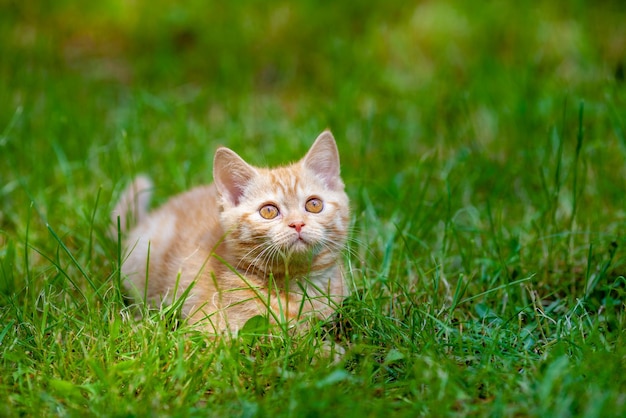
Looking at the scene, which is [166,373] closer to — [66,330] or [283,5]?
[66,330]

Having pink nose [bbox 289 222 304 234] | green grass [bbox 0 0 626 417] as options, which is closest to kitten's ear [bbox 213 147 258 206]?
pink nose [bbox 289 222 304 234]

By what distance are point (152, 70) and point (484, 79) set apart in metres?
2.48

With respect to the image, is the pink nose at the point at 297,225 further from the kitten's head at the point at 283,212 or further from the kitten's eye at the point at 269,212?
the kitten's eye at the point at 269,212

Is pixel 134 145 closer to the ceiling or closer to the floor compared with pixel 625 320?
closer to the ceiling

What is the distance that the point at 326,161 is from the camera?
3.16 m

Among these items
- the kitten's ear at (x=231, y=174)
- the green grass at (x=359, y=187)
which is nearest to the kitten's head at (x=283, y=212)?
the kitten's ear at (x=231, y=174)

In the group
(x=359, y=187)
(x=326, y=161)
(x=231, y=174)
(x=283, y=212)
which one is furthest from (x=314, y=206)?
(x=359, y=187)


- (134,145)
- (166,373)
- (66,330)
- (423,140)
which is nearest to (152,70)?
(134,145)

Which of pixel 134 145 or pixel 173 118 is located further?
pixel 173 118

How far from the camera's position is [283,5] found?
609cm

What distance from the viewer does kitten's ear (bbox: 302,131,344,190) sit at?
10.2 feet

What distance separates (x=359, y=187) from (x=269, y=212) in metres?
0.89

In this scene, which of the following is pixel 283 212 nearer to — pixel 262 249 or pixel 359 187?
pixel 262 249

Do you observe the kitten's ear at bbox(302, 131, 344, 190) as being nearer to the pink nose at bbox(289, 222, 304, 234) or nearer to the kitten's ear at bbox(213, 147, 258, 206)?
the kitten's ear at bbox(213, 147, 258, 206)
